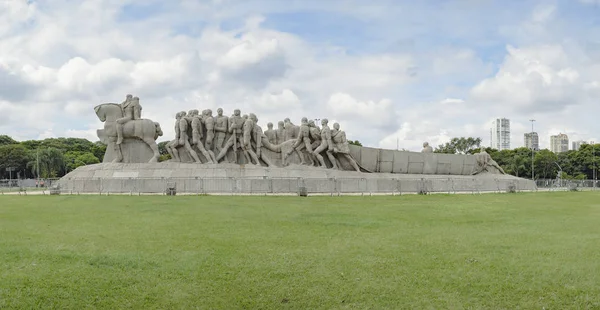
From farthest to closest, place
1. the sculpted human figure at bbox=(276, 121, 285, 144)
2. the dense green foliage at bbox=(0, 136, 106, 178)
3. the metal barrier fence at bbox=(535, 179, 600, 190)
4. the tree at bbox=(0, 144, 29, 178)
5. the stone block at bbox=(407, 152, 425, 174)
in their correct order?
the tree at bbox=(0, 144, 29, 178)
the dense green foliage at bbox=(0, 136, 106, 178)
the metal barrier fence at bbox=(535, 179, 600, 190)
the stone block at bbox=(407, 152, 425, 174)
the sculpted human figure at bbox=(276, 121, 285, 144)

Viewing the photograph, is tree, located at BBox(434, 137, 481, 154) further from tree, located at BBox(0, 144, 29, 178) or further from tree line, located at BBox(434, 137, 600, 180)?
tree, located at BBox(0, 144, 29, 178)

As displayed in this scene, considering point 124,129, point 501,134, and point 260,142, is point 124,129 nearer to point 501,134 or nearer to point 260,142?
point 260,142

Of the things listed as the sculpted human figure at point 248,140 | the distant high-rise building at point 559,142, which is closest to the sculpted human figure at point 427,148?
the sculpted human figure at point 248,140

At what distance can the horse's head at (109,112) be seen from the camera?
26.3 meters

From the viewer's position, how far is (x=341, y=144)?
27.0 meters

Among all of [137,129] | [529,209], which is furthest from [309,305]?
[137,129]

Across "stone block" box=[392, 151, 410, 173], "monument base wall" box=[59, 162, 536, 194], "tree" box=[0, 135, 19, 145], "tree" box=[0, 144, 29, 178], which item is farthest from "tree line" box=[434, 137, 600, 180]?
"tree" box=[0, 135, 19, 145]

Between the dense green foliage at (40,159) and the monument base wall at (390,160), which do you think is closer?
the monument base wall at (390,160)

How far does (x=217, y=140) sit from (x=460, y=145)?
54598mm

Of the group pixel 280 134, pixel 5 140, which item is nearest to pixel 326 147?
pixel 280 134

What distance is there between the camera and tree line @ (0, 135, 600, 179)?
57.2 metres

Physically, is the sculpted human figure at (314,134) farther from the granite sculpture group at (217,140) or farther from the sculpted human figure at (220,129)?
the sculpted human figure at (220,129)

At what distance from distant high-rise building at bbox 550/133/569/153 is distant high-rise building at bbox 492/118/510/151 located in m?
26.5

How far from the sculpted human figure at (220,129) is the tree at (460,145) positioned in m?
51.6
